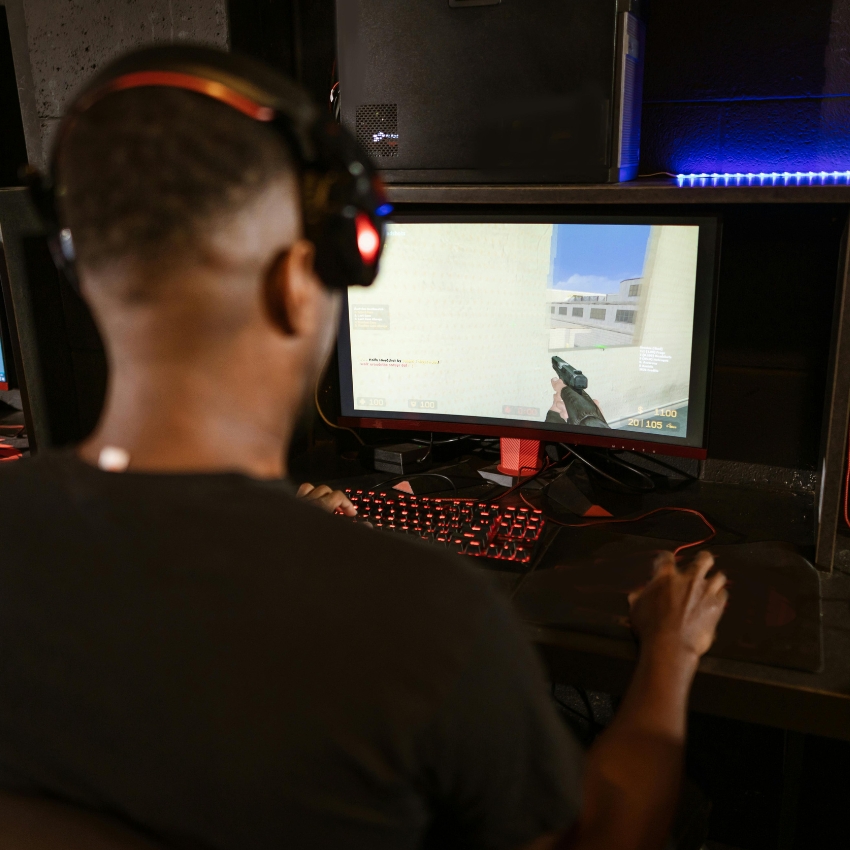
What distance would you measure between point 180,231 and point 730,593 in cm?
81

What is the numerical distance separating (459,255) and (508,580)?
1.87 ft

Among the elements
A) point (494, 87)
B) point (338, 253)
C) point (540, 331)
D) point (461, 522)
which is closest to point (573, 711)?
point (461, 522)

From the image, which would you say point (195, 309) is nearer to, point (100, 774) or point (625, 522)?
point (100, 774)

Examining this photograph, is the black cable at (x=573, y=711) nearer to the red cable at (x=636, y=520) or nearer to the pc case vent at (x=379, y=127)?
the red cable at (x=636, y=520)

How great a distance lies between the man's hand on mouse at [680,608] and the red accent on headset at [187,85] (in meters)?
0.68

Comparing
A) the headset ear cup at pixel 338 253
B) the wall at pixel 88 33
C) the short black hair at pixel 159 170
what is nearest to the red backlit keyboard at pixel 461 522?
the headset ear cup at pixel 338 253

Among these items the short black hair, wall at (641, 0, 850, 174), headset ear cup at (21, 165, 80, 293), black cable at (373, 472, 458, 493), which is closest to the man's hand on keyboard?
black cable at (373, 472, 458, 493)

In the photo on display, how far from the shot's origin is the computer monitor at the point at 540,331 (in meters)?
1.24

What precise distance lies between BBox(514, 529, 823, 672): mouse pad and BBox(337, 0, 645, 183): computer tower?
1.79 ft

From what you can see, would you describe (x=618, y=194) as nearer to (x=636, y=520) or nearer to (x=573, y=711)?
(x=636, y=520)

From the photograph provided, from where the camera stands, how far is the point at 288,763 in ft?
1.58

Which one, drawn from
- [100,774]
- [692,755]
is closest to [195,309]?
[100,774]

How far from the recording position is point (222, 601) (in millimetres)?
495

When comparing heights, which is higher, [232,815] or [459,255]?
[459,255]
